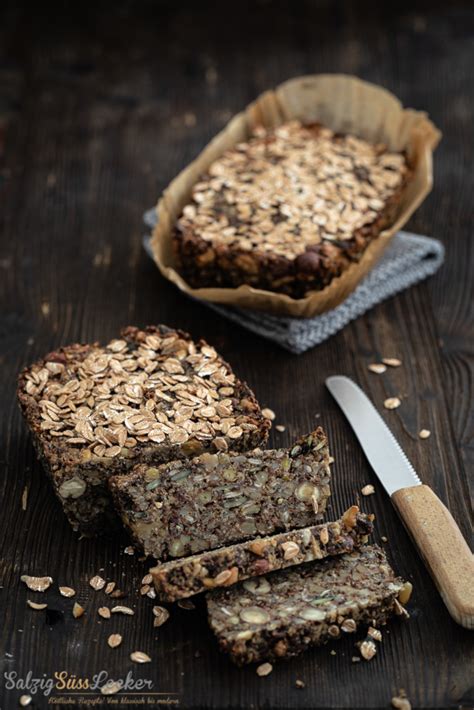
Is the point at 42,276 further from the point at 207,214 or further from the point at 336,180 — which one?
the point at 336,180

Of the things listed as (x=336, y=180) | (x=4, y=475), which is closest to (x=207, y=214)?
(x=336, y=180)

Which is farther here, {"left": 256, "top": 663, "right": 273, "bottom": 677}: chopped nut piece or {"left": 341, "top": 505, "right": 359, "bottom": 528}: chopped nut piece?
{"left": 341, "top": 505, "right": 359, "bottom": 528}: chopped nut piece

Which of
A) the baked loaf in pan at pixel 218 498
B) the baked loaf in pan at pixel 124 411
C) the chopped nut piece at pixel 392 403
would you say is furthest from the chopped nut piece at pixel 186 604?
the chopped nut piece at pixel 392 403

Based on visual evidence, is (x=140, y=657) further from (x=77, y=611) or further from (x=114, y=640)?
(x=77, y=611)

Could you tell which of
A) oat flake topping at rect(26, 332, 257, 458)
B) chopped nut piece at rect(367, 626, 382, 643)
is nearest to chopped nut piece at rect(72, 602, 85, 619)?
oat flake topping at rect(26, 332, 257, 458)

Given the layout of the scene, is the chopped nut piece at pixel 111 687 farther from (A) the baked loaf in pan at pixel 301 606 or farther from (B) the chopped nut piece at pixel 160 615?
(A) the baked loaf in pan at pixel 301 606

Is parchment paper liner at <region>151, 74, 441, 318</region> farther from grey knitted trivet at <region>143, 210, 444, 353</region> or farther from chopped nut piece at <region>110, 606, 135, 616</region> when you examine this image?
chopped nut piece at <region>110, 606, 135, 616</region>
